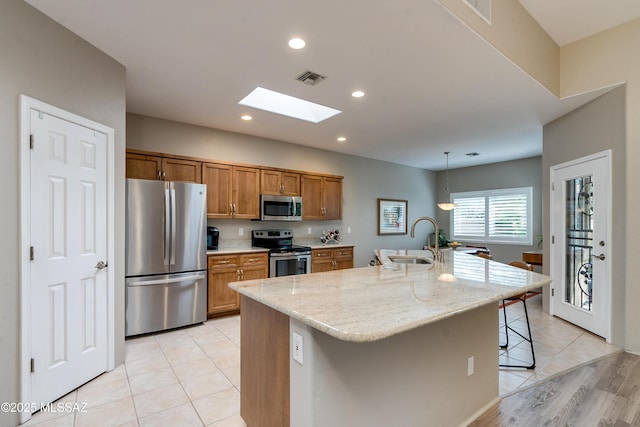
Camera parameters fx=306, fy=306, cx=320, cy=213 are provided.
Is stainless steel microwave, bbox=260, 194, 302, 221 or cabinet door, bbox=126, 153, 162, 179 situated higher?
cabinet door, bbox=126, 153, 162, 179

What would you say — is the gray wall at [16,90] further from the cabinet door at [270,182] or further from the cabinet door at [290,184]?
the cabinet door at [290,184]

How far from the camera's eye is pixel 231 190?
4.49 m

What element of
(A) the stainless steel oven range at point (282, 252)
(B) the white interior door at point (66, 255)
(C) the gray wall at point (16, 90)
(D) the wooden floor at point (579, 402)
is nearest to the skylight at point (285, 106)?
(C) the gray wall at point (16, 90)

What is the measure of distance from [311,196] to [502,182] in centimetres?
464

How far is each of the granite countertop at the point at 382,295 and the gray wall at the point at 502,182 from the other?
526 cm

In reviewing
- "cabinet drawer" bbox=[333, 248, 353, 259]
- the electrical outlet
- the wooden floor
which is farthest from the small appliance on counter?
the wooden floor

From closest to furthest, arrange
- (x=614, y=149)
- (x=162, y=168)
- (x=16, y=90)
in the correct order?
(x=16, y=90), (x=614, y=149), (x=162, y=168)

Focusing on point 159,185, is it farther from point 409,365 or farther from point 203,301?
point 409,365

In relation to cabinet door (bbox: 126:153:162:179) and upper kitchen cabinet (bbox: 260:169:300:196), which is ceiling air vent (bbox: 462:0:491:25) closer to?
upper kitchen cabinet (bbox: 260:169:300:196)

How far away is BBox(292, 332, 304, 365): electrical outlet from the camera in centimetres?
131

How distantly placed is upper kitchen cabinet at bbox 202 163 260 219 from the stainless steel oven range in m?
0.37

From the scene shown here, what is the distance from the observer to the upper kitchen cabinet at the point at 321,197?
5384mm

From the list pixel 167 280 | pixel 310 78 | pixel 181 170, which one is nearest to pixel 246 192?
pixel 181 170

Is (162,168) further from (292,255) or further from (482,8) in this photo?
(482,8)
